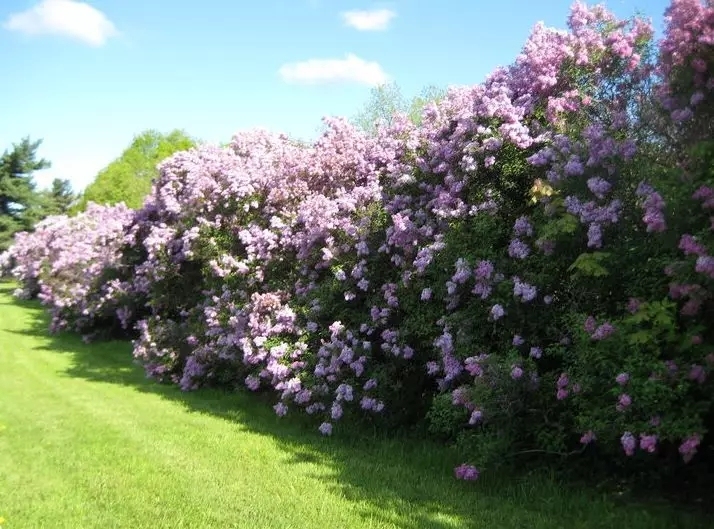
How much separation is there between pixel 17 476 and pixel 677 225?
573 centimetres

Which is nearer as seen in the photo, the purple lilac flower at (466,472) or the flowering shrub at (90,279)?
the purple lilac flower at (466,472)

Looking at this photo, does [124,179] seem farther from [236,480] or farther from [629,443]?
[629,443]

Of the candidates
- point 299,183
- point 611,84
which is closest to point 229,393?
point 299,183

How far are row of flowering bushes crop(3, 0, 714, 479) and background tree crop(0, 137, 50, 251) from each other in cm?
3772

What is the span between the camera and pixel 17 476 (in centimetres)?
602

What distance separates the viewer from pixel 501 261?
20.3ft

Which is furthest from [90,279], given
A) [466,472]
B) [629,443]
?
[629,443]

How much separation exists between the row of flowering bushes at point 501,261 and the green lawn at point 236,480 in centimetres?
A: 41

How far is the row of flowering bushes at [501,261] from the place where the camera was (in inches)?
176

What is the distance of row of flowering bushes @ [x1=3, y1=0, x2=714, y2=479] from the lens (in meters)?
4.46

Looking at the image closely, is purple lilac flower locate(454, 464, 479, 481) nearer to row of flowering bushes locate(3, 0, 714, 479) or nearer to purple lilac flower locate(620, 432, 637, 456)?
row of flowering bushes locate(3, 0, 714, 479)

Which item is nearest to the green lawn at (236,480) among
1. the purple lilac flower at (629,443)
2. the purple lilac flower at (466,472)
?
the purple lilac flower at (466,472)

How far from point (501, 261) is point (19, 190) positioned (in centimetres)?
4498

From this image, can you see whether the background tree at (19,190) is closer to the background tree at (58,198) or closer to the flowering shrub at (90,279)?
the background tree at (58,198)
